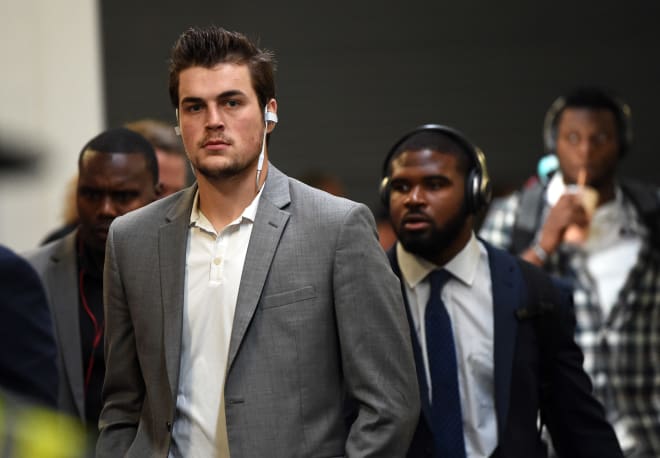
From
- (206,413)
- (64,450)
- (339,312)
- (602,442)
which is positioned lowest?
(602,442)

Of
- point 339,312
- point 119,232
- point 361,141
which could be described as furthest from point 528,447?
point 361,141

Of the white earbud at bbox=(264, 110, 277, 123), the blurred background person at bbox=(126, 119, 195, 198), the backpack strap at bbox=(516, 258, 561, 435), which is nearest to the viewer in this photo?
the white earbud at bbox=(264, 110, 277, 123)

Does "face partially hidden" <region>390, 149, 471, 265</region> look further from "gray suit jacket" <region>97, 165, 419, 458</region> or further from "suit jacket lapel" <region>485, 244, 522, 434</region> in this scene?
"gray suit jacket" <region>97, 165, 419, 458</region>

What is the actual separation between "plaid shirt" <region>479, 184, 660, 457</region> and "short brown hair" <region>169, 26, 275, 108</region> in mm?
2266

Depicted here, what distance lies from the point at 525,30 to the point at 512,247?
13.3 feet

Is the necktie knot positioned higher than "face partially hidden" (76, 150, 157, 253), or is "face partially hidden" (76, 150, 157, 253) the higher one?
"face partially hidden" (76, 150, 157, 253)

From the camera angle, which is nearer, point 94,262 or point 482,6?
point 94,262

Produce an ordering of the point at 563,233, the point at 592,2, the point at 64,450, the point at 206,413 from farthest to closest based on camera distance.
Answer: the point at 592,2 → the point at 563,233 → the point at 206,413 → the point at 64,450

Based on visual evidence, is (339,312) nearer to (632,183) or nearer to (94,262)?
(94,262)

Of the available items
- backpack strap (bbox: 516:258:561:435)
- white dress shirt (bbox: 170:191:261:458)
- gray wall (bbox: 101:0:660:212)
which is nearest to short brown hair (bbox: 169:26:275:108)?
white dress shirt (bbox: 170:191:261:458)

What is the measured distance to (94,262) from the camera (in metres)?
3.87

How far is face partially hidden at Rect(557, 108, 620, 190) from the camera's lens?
5.03m

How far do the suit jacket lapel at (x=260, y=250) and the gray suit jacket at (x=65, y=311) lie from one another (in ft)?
3.12

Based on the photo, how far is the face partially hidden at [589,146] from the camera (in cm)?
503
